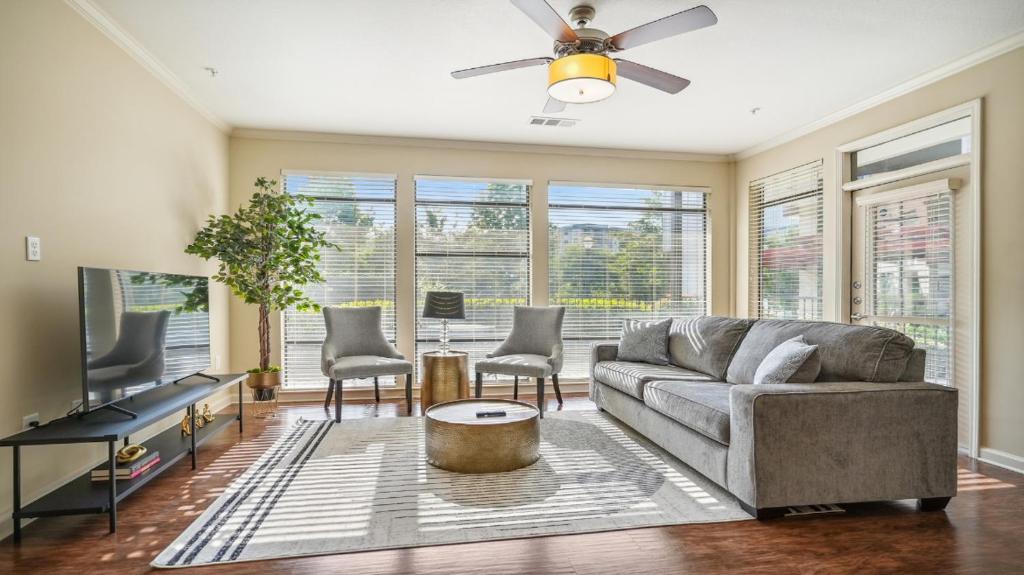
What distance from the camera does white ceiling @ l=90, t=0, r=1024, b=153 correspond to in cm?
298

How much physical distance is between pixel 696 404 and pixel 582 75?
1.87m

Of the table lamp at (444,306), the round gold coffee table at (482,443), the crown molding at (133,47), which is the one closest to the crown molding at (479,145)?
the crown molding at (133,47)

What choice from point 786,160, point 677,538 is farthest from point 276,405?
point 786,160

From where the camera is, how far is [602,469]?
3.20 m

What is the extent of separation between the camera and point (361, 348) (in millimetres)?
4902

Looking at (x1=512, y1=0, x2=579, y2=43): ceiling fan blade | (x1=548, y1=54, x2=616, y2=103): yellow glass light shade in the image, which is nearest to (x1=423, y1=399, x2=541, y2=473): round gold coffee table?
(x1=548, y1=54, x2=616, y2=103): yellow glass light shade

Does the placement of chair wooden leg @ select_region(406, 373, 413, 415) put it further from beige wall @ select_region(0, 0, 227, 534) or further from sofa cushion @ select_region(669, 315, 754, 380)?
sofa cushion @ select_region(669, 315, 754, 380)

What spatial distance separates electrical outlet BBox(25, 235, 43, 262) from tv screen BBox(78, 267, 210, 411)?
29cm

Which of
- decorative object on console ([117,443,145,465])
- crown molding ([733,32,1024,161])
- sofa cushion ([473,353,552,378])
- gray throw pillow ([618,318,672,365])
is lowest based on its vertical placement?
decorative object on console ([117,443,145,465])

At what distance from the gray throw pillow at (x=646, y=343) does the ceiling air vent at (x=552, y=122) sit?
1.94 meters

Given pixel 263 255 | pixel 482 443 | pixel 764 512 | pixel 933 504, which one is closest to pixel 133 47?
pixel 263 255

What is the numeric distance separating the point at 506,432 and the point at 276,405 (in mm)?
2627

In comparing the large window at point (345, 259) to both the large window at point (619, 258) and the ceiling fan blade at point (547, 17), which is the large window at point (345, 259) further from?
the ceiling fan blade at point (547, 17)

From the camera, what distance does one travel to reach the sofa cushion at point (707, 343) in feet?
12.6
